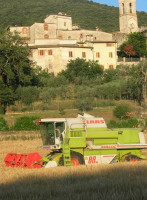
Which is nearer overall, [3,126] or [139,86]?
[3,126]

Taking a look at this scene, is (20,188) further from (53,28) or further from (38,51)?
(53,28)

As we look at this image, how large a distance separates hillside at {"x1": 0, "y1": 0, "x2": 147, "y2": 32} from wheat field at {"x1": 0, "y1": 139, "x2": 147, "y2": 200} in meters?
92.4

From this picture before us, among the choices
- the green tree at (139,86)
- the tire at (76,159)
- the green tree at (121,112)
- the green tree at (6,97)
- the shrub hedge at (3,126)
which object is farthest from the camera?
the green tree at (139,86)

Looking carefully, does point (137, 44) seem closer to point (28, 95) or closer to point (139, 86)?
point (139, 86)

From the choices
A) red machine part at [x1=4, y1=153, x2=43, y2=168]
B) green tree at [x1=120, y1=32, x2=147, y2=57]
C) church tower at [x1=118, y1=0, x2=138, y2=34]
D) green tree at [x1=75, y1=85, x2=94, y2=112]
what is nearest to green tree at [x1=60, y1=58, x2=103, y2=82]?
green tree at [x1=75, y1=85, x2=94, y2=112]

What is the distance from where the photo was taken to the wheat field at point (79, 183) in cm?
966

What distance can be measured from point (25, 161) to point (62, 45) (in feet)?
178

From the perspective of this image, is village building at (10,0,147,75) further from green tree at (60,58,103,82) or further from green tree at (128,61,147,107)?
green tree at (128,61,147,107)

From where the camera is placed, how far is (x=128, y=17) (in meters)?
97.9

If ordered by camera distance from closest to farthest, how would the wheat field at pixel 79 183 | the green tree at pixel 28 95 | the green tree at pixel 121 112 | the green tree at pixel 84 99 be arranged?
the wheat field at pixel 79 183 → the green tree at pixel 121 112 → the green tree at pixel 84 99 → the green tree at pixel 28 95

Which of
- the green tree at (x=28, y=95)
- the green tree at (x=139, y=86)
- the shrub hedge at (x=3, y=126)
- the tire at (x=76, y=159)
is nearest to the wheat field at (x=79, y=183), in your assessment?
the tire at (x=76, y=159)

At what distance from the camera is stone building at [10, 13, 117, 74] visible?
68.7m

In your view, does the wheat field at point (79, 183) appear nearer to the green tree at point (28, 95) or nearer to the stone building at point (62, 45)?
the green tree at point (28, 95)

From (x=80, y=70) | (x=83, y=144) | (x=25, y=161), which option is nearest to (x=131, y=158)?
(x=83, y=144)
